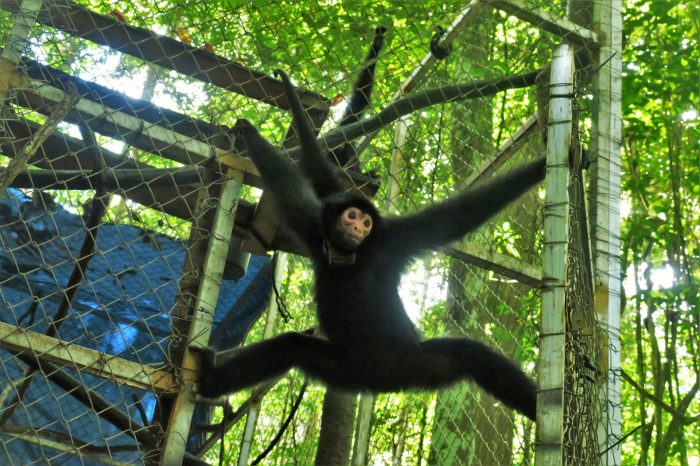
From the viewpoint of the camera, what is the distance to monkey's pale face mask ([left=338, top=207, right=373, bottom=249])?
5.23m

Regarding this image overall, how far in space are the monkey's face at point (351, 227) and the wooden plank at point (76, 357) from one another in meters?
1.81

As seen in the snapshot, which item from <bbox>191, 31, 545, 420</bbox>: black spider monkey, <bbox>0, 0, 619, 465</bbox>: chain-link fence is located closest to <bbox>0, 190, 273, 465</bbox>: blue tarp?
<bbox>0, 0, 619, 465</bbox>: chain-link fence

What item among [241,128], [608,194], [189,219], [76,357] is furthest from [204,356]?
[608,194]

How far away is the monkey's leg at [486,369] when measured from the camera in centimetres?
496

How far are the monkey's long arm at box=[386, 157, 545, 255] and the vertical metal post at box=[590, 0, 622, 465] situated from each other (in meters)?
0.65

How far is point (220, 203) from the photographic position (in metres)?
4.67

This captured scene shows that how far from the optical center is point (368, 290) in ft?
17.7

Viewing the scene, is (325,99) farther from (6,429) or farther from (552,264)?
(6,429)

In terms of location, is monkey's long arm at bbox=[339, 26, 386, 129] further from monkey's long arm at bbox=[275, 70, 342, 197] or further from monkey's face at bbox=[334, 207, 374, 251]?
monkey's face at bbox=[334, 207, 374, 251]

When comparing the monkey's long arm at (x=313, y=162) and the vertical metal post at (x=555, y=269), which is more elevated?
the monkey's long arm at (x=313, y=162)

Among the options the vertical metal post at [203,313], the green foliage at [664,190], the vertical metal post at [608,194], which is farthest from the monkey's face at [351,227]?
the green foliage at [664,190]

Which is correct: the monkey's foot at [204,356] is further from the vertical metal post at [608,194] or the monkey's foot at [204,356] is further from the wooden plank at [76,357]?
the vertical metal post at [608,194]

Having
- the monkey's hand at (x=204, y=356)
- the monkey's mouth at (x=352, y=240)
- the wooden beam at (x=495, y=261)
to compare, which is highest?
the monkey's mouth at (x=352, y=240)

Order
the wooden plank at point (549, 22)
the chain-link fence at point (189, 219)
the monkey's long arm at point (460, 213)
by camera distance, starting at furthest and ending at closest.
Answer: the wooden plank at point (549, 22)
the monkey's long arm at point (460, 213)
the chain-link fence at point (189, 219)
